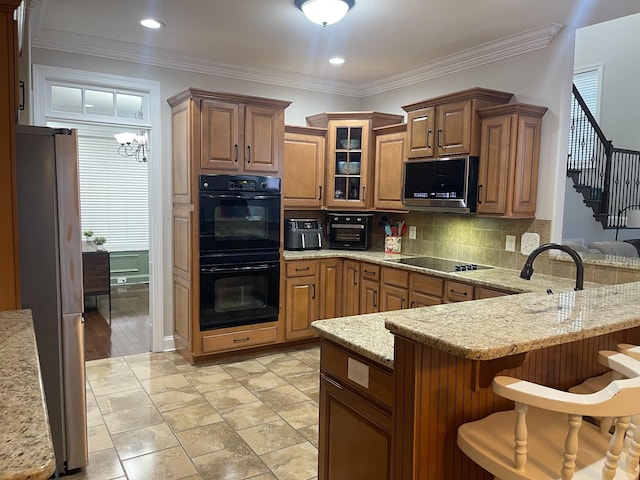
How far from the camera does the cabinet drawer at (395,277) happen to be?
4.14 m

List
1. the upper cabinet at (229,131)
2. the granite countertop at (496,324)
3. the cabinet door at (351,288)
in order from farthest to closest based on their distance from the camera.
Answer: the cabinet door at (351,288)
the upper cabinet at (229,131)
the granite countertop at (496,324)

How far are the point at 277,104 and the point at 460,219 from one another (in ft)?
6.40

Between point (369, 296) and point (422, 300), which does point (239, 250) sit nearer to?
point (369, 296)

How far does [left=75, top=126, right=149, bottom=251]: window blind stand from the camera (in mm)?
7297

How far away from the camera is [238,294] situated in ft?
14.3

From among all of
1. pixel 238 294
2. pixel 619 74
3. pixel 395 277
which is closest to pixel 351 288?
pixel 395 277

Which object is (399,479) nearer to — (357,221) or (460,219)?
(460,219)

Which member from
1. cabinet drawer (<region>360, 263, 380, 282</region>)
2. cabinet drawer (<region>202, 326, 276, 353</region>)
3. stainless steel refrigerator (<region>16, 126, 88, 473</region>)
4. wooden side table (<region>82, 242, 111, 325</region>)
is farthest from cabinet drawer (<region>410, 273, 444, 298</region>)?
wooden side table (<region>82, 242, 111, 325</region>)

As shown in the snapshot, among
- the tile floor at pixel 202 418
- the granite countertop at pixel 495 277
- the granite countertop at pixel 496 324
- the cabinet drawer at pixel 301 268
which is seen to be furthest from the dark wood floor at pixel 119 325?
the granite countertop at pixel 496 324

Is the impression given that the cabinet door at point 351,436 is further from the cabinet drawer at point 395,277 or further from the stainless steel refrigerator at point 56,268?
the cabinet drawer at point 395,277

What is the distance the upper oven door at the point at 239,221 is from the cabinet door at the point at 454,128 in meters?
1.54

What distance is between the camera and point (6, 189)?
2.05 m

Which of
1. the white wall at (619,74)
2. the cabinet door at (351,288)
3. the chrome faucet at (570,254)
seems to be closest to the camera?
the chrome faucet at (570,254)

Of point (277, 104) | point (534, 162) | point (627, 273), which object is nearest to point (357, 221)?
point (277, 104)
